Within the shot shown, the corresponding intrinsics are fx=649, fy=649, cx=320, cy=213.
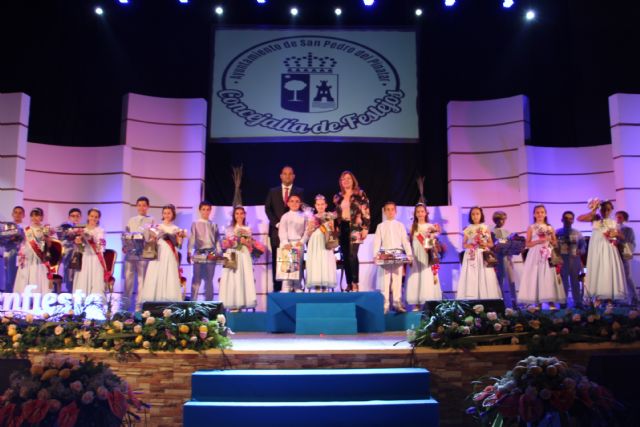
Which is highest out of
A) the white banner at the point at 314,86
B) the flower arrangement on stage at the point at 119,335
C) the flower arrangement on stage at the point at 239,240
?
the white banner at the point at 314,86

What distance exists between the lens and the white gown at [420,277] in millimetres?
7297

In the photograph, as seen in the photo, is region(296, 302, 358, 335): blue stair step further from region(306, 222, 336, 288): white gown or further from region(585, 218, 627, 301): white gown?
region(585, 218, 627, 301): white gown

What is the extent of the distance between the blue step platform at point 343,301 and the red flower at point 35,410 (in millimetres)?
3886

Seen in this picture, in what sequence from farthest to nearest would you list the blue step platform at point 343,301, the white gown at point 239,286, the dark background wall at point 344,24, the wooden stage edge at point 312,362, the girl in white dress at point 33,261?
the dark background wall at point 344,24 → the girl in white dress at point 33,261 → the white gown at point 239,286 → the blue step platform at point 343,301 → the wooden stage edge at point 312,362

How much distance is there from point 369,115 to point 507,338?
545 cm

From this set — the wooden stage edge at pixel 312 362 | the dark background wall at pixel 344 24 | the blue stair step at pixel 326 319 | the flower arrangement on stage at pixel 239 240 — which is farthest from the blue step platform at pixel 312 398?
the dark background wall at pixel 344 24

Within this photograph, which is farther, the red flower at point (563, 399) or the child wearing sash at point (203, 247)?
the child wearing sash at point (203, 247)

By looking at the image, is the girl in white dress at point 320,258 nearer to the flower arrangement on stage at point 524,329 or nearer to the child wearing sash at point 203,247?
the child wearing sash at point 203,247

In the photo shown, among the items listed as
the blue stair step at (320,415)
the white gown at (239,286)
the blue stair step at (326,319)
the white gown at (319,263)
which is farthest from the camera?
the white gown at (239,286)

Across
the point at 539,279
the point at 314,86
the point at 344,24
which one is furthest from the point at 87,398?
the point at 344,24

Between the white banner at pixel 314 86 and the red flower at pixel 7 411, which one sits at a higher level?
the white banner at pixel 314 86

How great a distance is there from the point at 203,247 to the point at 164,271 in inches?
20.6

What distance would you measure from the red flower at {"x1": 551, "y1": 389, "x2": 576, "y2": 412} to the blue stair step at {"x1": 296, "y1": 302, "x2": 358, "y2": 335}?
3.45m

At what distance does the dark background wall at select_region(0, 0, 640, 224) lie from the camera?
8727mm
